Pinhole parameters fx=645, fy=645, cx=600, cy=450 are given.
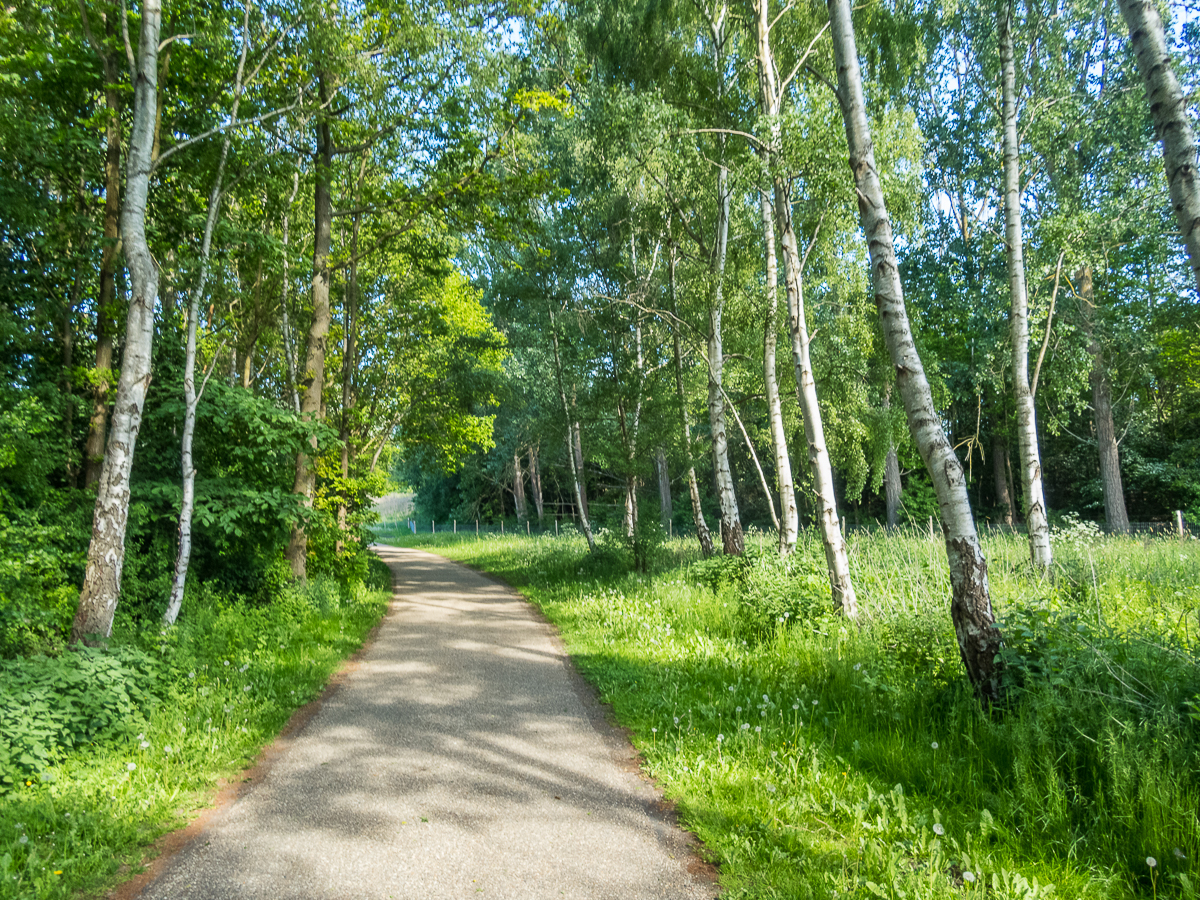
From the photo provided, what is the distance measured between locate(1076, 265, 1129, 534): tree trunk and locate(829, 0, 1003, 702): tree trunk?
15.7 meters

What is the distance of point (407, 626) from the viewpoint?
10125 millimetres

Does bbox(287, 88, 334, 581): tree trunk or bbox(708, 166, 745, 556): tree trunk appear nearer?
bbox(287, 88, 334, 581): tree trunk

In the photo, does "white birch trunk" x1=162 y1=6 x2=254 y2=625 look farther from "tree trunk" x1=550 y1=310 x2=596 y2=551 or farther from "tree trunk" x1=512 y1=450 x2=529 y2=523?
"tree trunk" x1=512 y1=450 x2=529 y2=523

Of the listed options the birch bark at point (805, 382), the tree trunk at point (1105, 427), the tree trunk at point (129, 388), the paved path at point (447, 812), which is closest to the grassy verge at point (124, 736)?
the paved path at point (447, 812)

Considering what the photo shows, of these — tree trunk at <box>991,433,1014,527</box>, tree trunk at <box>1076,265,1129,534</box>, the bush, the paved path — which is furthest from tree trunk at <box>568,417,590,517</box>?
tree trunk at <box>991,433,1014,527</box>

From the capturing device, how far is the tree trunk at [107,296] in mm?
8141

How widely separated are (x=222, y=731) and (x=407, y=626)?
4988 millimetres

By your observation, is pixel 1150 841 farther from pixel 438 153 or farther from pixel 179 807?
pixel 438 153

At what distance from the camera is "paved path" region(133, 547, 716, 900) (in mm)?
3262

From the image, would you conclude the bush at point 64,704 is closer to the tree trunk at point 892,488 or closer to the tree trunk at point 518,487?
the tree trunk at point 892,488

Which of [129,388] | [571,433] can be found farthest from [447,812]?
[571,433]

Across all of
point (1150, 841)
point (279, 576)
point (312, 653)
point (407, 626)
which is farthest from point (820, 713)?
point (279, 576)

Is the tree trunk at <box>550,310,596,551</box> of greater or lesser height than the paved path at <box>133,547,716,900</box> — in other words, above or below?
above

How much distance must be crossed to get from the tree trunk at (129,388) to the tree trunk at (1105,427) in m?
20.3
